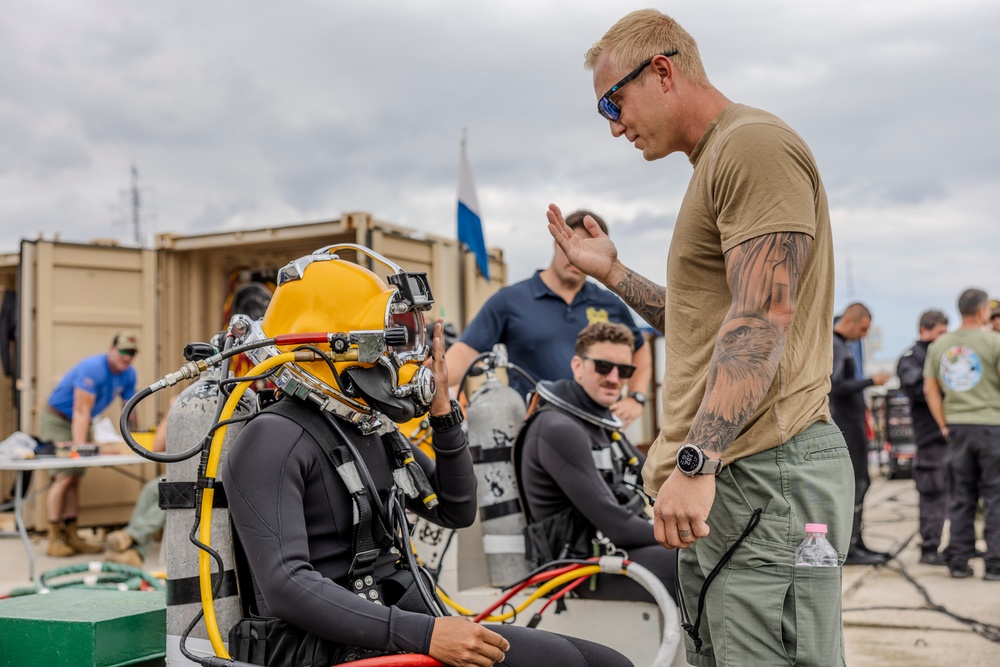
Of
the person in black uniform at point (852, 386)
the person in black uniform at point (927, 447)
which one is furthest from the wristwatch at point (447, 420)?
the person in black uniform at point (927, 447)

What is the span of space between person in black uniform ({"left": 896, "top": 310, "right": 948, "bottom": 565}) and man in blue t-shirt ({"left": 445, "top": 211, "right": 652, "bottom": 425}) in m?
3.84

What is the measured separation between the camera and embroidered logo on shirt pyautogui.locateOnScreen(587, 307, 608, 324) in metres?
4.91

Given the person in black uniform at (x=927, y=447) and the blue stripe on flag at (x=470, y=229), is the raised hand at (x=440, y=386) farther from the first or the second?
the blue stripe on flag at (x=470, y=229)

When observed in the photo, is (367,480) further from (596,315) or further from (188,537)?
(596,315)

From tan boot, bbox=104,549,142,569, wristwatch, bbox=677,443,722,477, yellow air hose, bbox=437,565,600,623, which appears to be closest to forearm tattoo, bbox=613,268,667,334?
wristwatch, bbox=677,443,722,477

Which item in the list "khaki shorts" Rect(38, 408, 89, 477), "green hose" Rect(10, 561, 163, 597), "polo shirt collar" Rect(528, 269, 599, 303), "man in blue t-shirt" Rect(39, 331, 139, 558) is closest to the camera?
"green hose" Rect(10, 561, 163, 597)

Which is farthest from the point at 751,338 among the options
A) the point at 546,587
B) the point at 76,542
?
the point at 76,542

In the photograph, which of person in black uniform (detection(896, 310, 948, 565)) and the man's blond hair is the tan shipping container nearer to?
person in black uniform (detection(896, 310, 948, 565))

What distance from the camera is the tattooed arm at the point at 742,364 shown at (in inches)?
76.5

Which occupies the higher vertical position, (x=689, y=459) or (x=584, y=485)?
(x=689, y=459)

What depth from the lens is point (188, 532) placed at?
259 centimetres

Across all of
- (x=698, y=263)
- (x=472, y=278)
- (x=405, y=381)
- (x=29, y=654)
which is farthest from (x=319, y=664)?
(x=472, y=278)

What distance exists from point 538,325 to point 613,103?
2625mm

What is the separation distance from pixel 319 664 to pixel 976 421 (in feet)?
20.0
